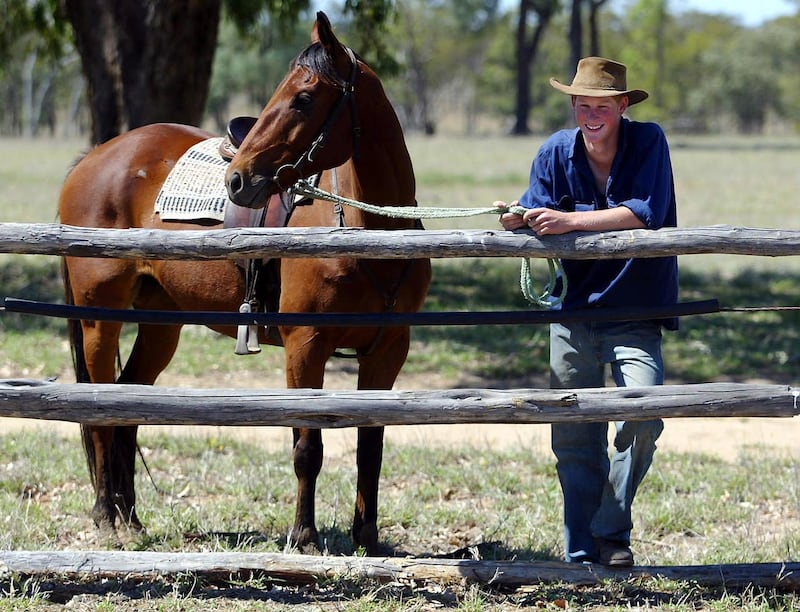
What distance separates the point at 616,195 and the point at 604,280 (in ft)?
1.15

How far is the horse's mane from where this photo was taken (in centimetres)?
457

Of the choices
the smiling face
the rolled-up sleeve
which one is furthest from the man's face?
the rolled-up sleeve

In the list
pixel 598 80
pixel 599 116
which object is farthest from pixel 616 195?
pixel 598 80

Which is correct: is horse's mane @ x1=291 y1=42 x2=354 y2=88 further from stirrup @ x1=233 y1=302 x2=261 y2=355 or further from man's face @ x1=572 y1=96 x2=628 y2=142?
stirrup @ x1=233 y1=302 x2=261 y2=355

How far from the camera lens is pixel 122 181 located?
572 cm

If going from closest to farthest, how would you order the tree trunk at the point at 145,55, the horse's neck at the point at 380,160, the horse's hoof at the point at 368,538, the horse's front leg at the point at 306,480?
the horse's neck at the point at 380,160 < the horse's front leg at the point at 306,480 < the horse's hoof at the point at 368,538 < the tree trunk at the point at 145,55

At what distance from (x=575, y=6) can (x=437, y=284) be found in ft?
71.3

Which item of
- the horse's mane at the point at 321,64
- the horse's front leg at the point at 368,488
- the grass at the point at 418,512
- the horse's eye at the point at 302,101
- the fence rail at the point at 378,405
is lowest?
the grass at the point at 418,512

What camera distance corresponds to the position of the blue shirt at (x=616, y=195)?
430cm

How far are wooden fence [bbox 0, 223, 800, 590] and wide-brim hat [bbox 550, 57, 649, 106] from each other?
22.4 inches

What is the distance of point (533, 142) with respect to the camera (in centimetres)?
4738

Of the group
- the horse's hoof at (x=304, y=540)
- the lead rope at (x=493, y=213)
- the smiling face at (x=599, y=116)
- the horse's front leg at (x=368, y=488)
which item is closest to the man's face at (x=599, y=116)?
the smiling face at (x=599, y=116)

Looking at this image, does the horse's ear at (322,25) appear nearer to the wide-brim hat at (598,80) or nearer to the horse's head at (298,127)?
the horse's head at (298,127)

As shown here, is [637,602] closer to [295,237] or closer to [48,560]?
[295,237]
